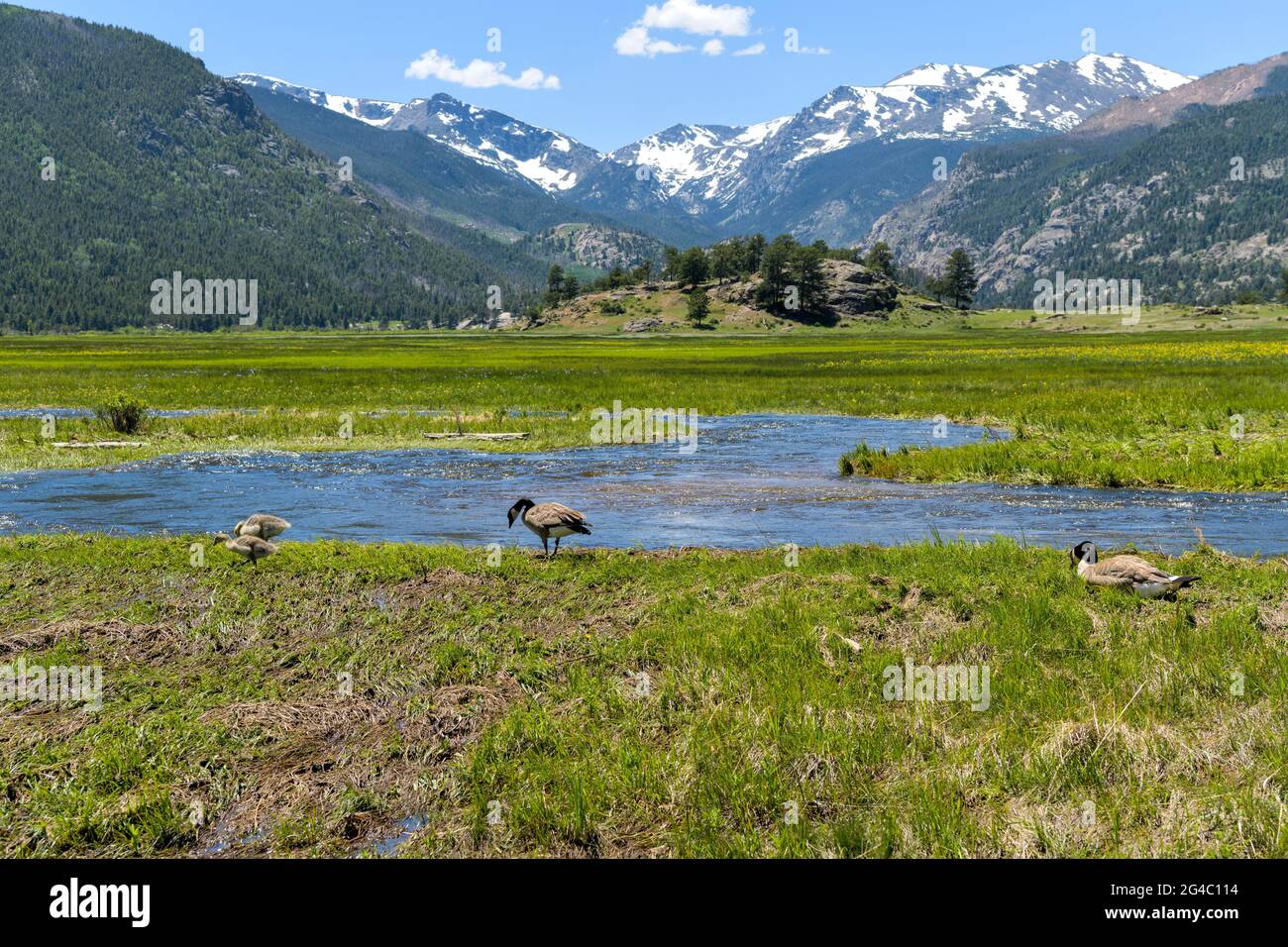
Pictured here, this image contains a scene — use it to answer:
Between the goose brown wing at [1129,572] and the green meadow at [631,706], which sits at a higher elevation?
the goose brown wing at [1129,572]

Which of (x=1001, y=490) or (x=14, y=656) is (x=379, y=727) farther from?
(x=1001, y=490)

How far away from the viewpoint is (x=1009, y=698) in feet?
33.6

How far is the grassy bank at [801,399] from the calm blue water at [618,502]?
2538 millimetres

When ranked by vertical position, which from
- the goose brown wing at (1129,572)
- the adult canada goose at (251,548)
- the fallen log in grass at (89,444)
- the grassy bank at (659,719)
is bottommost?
the grassy bank at (659,719)

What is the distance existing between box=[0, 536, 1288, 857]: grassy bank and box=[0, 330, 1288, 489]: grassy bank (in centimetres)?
1584

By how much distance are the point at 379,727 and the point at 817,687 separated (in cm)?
472

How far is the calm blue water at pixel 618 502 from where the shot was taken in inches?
854

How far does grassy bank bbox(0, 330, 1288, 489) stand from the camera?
3084cm

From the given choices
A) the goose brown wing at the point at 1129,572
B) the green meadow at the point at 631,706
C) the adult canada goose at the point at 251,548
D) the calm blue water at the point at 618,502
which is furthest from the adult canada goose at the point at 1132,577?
the adult canada goose at the point at 251,548

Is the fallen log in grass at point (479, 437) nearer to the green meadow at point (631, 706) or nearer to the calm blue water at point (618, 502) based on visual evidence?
the calm blue water at point (618, 502)

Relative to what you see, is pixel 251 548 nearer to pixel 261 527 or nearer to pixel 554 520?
pixel 261 527

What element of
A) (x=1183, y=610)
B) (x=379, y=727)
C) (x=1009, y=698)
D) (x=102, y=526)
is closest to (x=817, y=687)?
(x=1009, y=698)

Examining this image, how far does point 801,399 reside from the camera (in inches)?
2303
